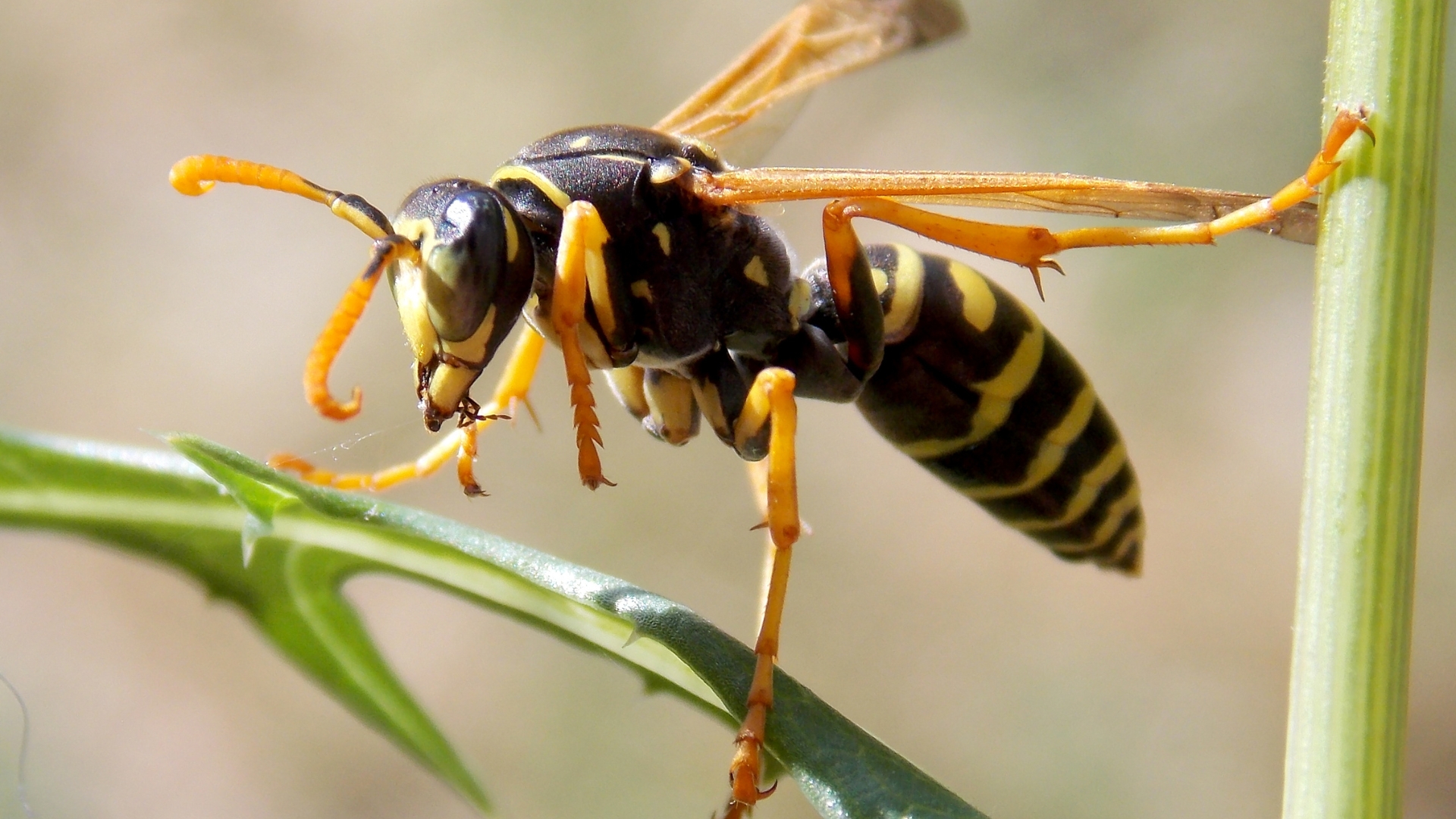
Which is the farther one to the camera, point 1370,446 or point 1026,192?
point 1026,192

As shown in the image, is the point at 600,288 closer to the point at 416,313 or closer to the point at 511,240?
the point at 511,240

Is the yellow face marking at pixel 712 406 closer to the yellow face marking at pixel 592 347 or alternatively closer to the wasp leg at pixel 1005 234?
the yellow face marking at pixel 592 347

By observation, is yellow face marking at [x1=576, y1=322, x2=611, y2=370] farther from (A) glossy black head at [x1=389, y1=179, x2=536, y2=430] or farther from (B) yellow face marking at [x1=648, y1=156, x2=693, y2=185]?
(B) yellow face marking at [x1=648, y1=156, x2=693, y2=185]

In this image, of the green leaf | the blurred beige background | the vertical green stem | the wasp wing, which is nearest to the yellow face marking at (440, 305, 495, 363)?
the green leaf

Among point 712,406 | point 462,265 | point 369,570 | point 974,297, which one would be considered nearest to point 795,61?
point 974,297

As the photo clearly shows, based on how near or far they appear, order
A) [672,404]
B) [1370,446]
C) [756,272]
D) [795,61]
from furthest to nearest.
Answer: [795,61] → [672,404] → [756,272] → [1370,446]

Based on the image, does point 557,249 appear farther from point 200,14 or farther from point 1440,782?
point 200,14

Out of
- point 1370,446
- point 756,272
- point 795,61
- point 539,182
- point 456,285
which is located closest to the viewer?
point 1370,446
